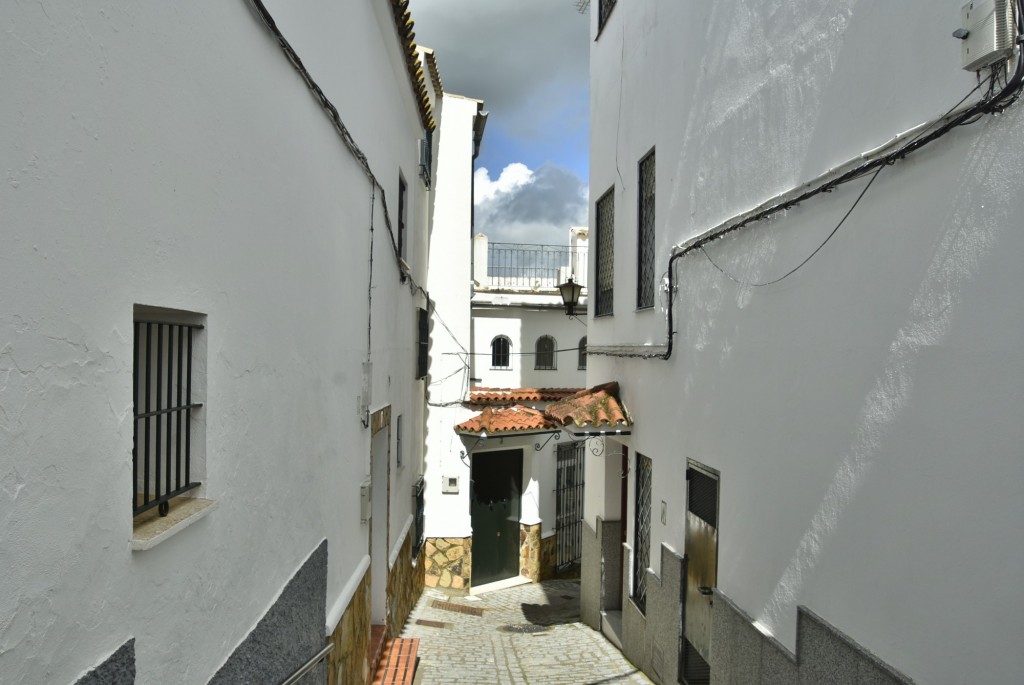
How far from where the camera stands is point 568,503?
16391 millimetres

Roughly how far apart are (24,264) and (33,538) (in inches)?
28.5

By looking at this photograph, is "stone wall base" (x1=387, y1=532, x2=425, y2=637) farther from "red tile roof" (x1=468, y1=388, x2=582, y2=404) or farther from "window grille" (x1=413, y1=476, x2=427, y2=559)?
"red tile roof" (x1=468, y1=388, x2=582, y2=404)

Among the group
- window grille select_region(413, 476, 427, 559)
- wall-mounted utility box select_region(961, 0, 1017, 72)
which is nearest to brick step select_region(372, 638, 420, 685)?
window grille select_region(413, 476, 427, 559)

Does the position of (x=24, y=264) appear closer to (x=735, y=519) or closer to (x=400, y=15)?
(x=735, y=519)

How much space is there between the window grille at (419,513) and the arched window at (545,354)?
18.6ft

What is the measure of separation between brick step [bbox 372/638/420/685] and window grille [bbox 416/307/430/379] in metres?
5.12

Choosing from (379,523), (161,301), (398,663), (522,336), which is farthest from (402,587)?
(522,336)

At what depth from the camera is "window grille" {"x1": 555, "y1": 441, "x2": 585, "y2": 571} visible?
16109 millimetres

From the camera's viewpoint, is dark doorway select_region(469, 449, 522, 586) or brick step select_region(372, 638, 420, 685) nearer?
brick step select_region(372, 638, 420, 685)

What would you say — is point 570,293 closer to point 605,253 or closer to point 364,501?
point 605,253

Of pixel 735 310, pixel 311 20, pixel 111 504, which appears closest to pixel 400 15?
pixel 311 20

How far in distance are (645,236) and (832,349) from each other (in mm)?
4370

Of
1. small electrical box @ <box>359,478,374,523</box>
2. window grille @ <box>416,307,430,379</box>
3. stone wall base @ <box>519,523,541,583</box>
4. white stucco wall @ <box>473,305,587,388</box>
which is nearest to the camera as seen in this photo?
small electrical box @ <box>359,478,374,523</box>

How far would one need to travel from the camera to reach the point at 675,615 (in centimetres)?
669
